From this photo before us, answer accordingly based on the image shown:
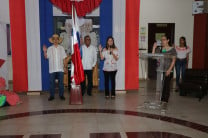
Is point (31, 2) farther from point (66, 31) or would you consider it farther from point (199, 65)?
point (199, 65)

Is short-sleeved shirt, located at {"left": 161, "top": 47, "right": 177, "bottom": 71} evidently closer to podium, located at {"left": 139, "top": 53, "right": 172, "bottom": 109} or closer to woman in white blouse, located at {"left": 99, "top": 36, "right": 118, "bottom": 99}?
podium, located at {"left": 139, "top": 53, "right": 172, "bottom": 109}

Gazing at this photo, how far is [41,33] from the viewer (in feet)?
23.6

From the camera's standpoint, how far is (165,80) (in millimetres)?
5637

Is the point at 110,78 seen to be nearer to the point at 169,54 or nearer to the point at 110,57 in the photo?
the point at 110,57

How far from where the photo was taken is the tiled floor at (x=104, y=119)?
4.26m

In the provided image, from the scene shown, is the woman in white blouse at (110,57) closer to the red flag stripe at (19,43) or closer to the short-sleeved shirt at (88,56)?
the short-sleeved shirt at (88,56)

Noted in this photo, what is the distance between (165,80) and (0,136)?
11.4ft

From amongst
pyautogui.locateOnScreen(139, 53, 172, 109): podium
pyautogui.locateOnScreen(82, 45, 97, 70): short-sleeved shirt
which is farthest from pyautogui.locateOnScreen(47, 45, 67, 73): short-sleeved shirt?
pyautogui.locateOnScreen(139, 53, 172, 109): podium

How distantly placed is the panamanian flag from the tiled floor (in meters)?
0.74

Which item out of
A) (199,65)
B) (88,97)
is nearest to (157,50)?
(88,97)

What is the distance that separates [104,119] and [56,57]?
85.6 inches

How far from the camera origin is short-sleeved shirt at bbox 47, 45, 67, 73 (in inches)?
249

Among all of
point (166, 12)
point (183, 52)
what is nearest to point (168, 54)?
point (183, 52)

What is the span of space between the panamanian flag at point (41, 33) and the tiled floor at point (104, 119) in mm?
740
